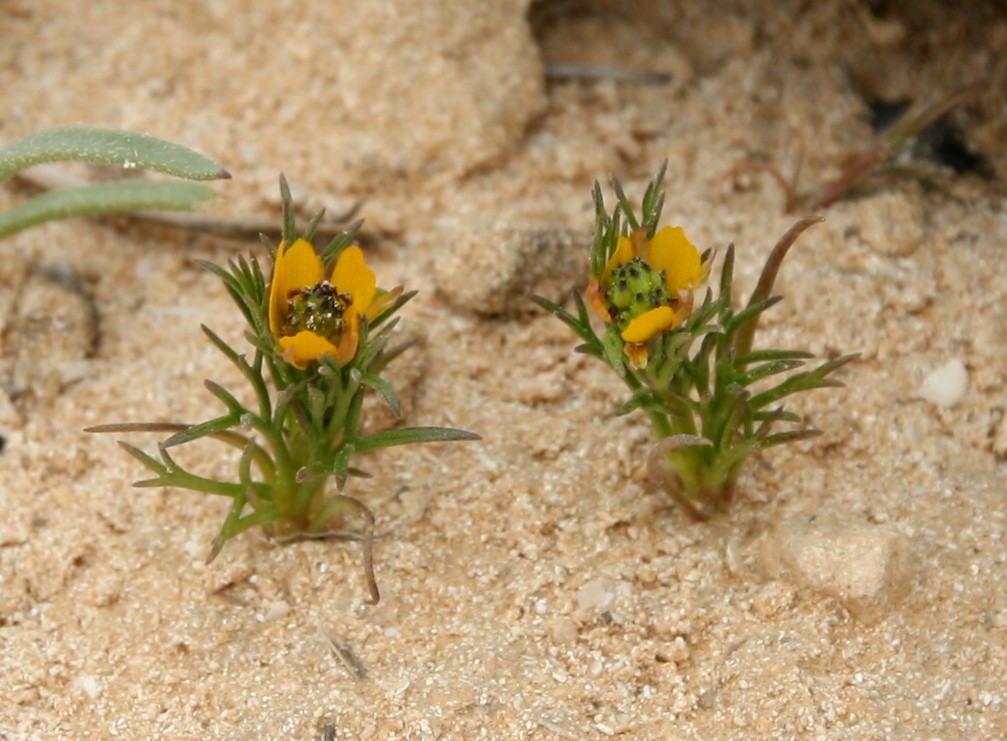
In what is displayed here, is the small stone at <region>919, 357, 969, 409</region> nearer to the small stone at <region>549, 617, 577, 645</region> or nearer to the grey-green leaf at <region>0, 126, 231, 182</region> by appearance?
the small stone at <region>549, 617, 577, 645</region>

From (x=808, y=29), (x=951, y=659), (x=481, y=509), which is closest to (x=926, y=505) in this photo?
(x=951, y=659)

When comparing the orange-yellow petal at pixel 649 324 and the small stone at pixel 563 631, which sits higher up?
the orange-yellow petal at pixel 649 324

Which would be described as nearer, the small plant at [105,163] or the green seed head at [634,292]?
the green seed head at [634,292]

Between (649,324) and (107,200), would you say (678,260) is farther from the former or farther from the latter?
(107,200)

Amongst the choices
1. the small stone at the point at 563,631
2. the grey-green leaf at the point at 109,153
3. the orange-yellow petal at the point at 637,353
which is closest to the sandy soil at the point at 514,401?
the small stone at the point at 563,631

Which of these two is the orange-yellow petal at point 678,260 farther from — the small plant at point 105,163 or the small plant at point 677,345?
the small plant at point 105,163

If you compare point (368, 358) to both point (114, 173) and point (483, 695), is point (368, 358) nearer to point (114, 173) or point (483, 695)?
point (483, 695)

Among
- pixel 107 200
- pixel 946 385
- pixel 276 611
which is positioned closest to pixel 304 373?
pixel 276 611
